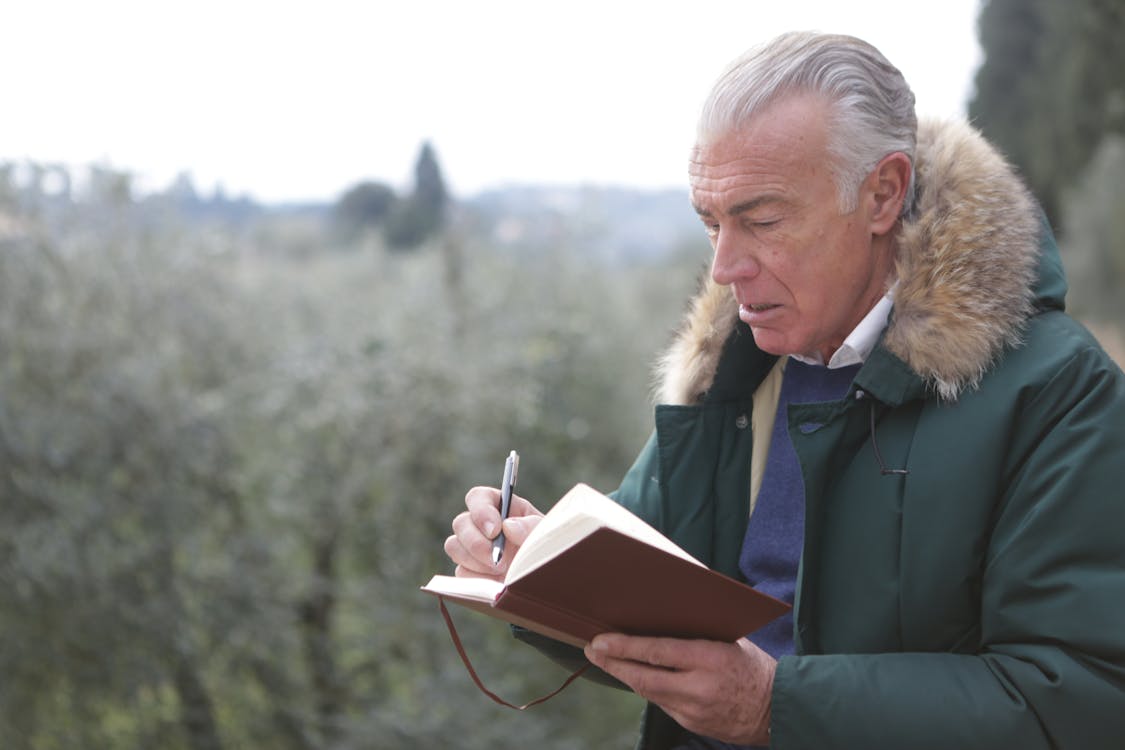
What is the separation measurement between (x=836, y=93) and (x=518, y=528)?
3.19ft

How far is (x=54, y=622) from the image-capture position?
5277mm

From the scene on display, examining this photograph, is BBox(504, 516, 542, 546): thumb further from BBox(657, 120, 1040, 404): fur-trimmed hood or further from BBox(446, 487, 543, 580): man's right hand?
BBox(657, 120, 1040, 404): fur-trimmed hood

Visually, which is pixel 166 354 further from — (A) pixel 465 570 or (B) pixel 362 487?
(A) pixel 465 570

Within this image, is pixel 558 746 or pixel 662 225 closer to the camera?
pixel 558 746

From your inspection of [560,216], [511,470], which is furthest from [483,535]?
[560,216]

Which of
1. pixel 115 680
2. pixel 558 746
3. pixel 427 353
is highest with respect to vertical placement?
pixel 427 353

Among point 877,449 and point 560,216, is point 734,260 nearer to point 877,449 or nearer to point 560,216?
point 877,449

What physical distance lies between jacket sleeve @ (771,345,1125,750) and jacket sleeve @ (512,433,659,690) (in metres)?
0.56

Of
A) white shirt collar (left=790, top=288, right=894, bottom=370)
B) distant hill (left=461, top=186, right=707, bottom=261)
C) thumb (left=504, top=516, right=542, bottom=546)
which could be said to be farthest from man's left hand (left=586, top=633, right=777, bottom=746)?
distant hill (left=461, top=186, right=707, bottom=261)

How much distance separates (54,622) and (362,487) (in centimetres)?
191

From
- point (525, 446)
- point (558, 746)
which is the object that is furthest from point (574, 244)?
point (558, 746)

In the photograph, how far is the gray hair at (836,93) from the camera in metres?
1.98

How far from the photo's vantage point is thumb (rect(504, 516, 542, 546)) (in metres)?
2.07

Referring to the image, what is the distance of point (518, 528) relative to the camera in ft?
6.84
